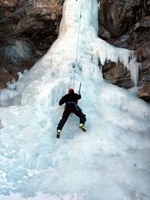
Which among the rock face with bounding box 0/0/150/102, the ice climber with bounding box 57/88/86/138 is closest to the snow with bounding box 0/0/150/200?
the ice climber with bounding box 57/88/86/138

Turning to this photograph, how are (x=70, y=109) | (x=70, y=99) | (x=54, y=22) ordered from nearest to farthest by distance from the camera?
(x=70, y=109), (x=70, y=99), (x=54, y=22)

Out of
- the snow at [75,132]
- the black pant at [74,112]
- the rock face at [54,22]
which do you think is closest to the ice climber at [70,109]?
the black pant at [74,112]

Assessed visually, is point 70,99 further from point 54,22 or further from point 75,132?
point 54,22

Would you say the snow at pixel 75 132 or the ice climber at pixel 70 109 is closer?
the snow at pixel 75 132

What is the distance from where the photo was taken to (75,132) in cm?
970

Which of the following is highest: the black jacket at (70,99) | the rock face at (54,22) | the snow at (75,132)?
the rock face at (54,22)

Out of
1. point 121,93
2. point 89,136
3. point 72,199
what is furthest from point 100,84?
point 72,199

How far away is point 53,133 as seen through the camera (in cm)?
959

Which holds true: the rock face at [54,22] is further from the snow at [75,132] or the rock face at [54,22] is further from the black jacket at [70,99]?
the black jacket at [70,99]

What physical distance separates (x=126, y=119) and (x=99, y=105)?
0.99 meters

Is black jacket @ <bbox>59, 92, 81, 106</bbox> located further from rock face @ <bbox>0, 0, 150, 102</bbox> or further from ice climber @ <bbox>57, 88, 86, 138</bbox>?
rock face @ <bbox>0, 0, 150, 102</bbox>

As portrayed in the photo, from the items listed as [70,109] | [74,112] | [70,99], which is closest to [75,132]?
[74,112]

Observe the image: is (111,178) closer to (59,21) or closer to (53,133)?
(53,133)

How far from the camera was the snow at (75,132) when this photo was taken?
308 inches
